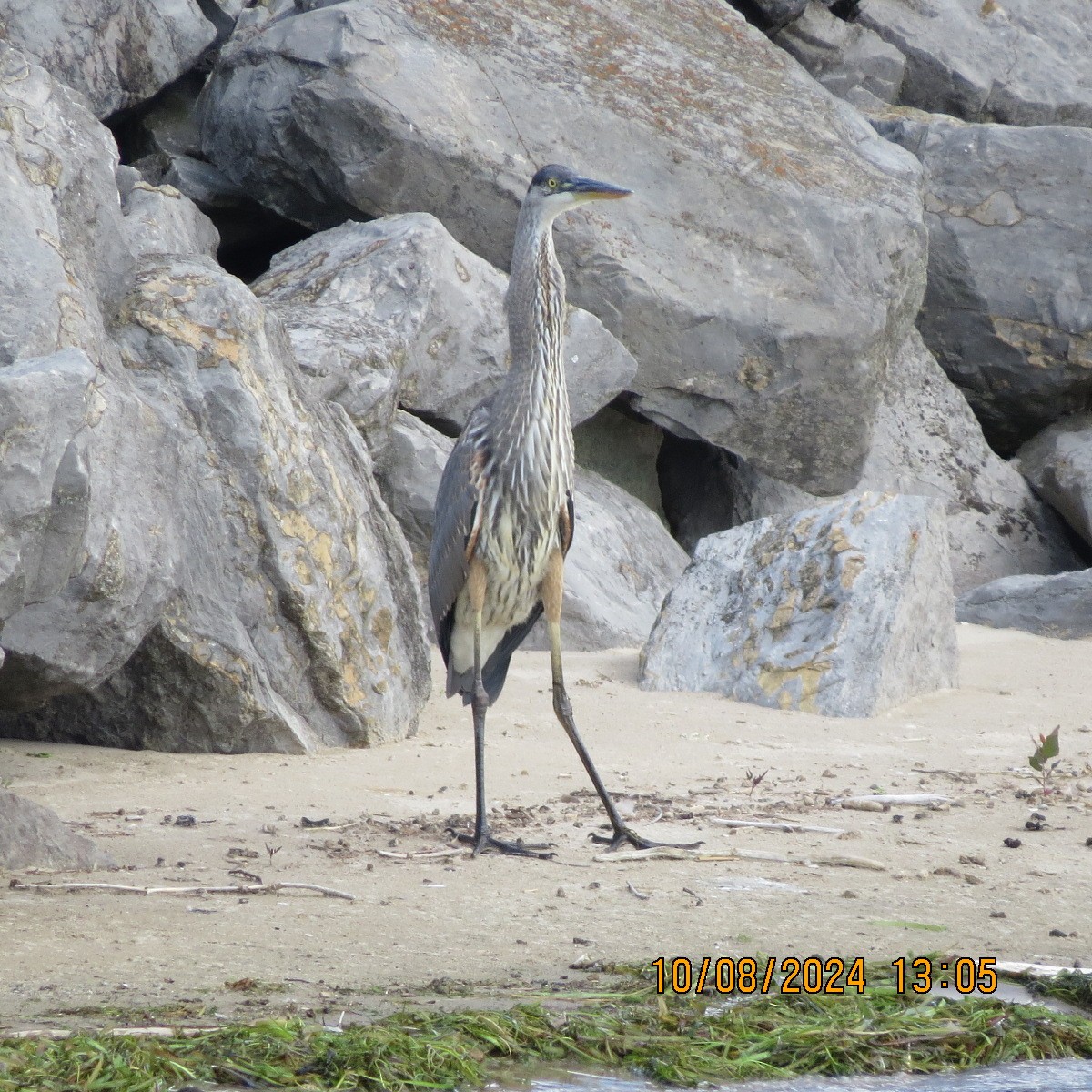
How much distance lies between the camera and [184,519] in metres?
5.09

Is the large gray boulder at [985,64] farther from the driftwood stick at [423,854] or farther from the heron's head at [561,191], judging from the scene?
the driftwood stick at [423,854]

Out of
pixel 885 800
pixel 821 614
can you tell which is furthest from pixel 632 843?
pixel 821 614

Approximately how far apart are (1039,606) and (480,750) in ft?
16.9

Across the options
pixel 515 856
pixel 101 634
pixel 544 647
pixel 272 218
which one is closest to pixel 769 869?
pixel 515 856

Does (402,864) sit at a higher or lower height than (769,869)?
lower

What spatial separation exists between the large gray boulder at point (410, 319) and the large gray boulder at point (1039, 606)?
260 centimetres

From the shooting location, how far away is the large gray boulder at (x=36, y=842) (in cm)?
336

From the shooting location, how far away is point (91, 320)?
183 inches

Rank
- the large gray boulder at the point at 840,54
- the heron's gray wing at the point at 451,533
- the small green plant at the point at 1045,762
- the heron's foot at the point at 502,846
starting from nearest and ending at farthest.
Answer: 1. the heron's foot at the point at 502,846
2. the small green plant at the point at 1045,762
3. the heron's gray wing at the point at 451,533
4. the large gray boulder at the point at 840,54

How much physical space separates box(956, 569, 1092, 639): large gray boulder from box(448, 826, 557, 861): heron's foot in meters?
5.26

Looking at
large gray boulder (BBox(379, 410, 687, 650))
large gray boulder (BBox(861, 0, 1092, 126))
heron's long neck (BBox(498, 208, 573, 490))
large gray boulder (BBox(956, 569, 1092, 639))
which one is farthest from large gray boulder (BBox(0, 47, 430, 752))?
large gray boulder (BBox(861, 0, 1092, 126))

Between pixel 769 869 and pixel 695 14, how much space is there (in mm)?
7388

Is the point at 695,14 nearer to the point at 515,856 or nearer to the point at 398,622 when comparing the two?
the point at 398,622

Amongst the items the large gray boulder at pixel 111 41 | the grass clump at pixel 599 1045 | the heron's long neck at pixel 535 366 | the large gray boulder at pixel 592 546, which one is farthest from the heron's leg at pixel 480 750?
the large gray boulder at pixel 111 41
